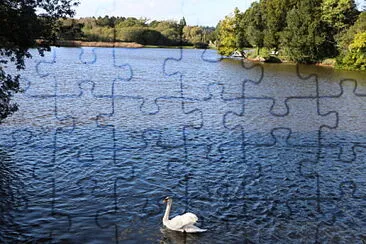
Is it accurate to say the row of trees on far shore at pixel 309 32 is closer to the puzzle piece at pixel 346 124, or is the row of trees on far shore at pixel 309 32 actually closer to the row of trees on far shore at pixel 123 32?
the row of trees on far shore at pixel 123 32

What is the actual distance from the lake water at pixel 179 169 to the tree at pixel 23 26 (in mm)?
3003

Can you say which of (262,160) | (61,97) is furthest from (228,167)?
(61,97)

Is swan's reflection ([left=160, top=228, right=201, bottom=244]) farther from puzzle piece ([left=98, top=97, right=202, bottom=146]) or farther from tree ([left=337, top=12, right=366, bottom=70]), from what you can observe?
tree ([left=337, top=12, right=366, bottom=70])

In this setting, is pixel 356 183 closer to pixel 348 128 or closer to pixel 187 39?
pixel 348 128

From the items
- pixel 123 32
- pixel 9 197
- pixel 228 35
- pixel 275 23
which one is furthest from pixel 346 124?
pixel 228 35

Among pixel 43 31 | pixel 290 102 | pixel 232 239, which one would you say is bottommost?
pixel 232 239

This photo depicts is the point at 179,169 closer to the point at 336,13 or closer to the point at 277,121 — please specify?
the point at 277,121

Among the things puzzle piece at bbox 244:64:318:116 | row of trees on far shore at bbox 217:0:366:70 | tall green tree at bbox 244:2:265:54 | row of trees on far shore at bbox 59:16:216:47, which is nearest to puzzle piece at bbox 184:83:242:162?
puzzle piece at bbox 244:64:318:116

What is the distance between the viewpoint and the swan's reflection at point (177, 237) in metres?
11.2

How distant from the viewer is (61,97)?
94.0 feet

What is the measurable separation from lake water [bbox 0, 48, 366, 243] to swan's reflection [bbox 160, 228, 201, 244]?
0.03 m

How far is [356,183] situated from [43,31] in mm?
12504

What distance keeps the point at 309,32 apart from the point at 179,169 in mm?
60445

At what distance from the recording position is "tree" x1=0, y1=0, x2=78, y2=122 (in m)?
15.1
